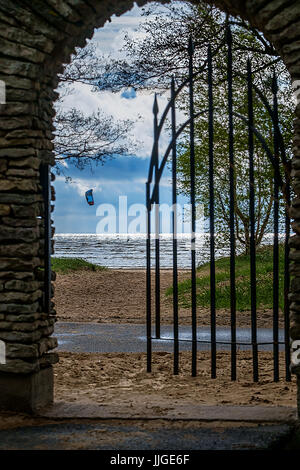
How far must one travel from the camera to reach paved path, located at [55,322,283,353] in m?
7.05

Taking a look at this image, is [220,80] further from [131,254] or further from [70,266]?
[131,254]

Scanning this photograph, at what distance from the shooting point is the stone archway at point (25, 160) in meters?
4.20

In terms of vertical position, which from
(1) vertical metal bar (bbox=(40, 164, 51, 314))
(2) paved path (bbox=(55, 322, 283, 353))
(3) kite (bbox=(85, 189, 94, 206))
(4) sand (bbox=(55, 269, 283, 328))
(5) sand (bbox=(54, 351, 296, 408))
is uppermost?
(3) kite (bbox=(85, 189, 94, 206))

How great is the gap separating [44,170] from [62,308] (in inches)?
279

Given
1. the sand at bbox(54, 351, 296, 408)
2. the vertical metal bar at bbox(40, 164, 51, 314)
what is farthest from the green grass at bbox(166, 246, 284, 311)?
the vertical metal bar at bbox(40, 164, 51, 314)

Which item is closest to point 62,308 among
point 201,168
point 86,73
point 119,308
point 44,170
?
point 119,308

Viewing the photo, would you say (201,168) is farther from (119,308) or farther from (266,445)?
(266,445)

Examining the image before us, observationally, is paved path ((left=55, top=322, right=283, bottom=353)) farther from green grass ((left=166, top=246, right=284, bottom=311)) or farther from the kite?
the kite

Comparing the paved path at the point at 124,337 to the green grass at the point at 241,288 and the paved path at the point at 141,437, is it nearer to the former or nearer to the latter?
the green grass at the point at 241,288

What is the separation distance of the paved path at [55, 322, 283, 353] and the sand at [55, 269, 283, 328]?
23.5 inches

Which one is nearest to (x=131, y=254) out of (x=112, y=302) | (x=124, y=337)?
(x=112, y=302)

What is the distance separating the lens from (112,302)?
472 inches

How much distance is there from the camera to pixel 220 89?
43.1 feet

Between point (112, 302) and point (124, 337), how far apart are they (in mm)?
4279
